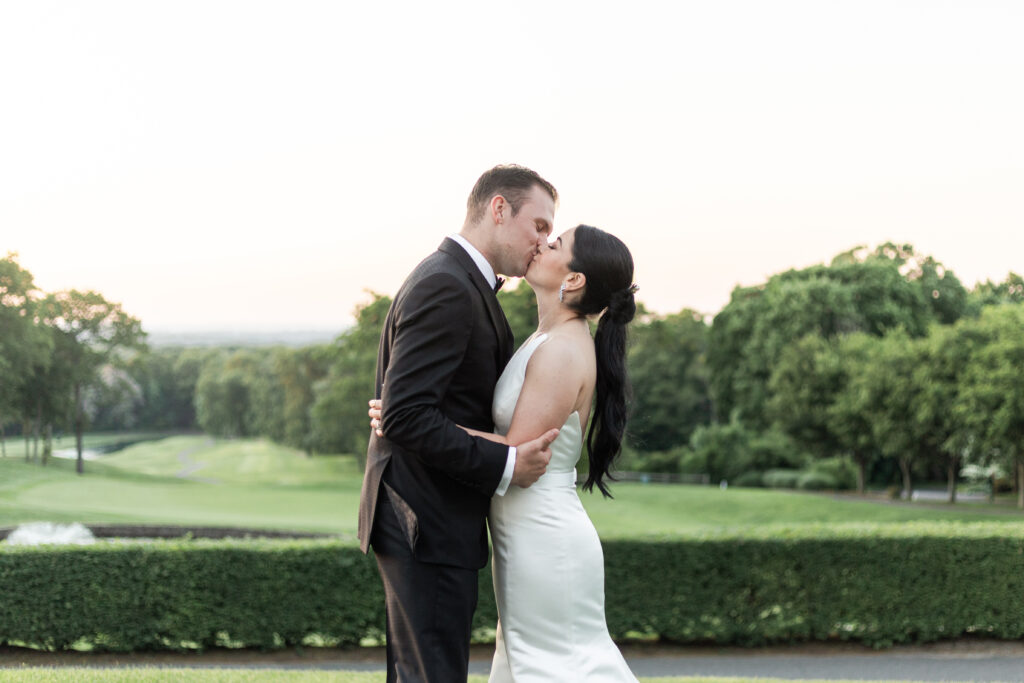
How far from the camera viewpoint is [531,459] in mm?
3363

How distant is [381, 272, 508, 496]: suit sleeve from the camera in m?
3.15

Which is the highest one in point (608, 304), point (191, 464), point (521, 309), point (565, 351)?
point (521, 309)

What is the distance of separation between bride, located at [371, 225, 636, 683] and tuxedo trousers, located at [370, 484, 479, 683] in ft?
0.92

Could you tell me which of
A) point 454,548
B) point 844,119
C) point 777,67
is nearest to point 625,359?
point 454,548

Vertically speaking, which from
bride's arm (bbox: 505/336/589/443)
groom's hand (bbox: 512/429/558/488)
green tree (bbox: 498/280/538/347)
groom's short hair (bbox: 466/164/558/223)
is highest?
green tree (bbox: 498/280/538/347)

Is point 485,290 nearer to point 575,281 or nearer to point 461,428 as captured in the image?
point 575,281

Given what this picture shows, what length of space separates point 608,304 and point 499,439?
2.45 ft

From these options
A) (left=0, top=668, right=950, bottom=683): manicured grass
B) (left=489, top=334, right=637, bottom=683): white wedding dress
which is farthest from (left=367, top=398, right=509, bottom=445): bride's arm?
(left=0, top=668, right=950, bottom=683): manicured grass

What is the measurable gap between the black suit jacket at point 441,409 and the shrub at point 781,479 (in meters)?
39.5

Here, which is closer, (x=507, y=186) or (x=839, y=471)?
(x=507, y=186)

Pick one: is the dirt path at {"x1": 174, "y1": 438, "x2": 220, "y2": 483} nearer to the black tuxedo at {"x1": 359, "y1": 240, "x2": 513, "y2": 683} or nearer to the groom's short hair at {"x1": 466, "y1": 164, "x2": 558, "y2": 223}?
the black tuxedo at {"x1": 359, "y1": 240, "x2": 513, "y2": 683}

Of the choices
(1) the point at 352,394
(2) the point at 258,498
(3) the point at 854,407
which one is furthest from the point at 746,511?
(1) the point at 352,394

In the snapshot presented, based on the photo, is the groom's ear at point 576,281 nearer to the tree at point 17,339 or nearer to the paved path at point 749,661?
the paved path at point 749,661

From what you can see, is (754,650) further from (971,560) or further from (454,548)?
(454,548)
